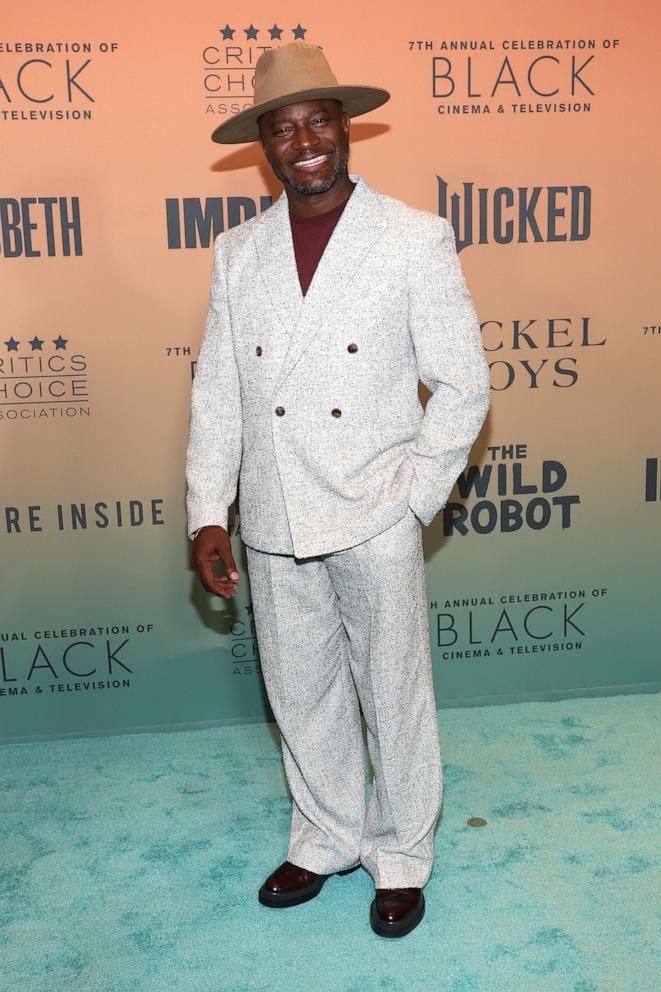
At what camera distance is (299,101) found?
81.8 inches

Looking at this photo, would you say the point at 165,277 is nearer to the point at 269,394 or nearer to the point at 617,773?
the point at 269,394

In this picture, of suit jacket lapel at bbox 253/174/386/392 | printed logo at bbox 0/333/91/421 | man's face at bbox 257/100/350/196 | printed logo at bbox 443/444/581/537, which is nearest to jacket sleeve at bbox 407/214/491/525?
suit jacket lapel at bbox 253/174/386/392

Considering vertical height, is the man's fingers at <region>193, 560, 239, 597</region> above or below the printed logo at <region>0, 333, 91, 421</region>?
below

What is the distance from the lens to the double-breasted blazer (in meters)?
2.07

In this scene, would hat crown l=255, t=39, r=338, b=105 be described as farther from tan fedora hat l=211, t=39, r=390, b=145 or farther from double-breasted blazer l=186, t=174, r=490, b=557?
double-breasted blazer l=186, t=174, r=490, b=557

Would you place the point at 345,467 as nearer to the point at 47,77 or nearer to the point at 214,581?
the point at 214,581

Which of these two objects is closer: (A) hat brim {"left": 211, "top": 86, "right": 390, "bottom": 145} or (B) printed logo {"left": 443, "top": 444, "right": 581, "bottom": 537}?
(A) hat brim {"left": 211, "top": 86, "right": 390, "bottom": 145}

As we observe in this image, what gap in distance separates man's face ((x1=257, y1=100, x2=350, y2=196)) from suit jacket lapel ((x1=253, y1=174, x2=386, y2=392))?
83mm

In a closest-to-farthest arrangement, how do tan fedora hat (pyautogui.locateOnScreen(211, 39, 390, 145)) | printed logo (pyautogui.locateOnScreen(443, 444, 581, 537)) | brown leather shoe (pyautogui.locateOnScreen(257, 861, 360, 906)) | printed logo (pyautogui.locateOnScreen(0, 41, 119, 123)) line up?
tan fedora hat (pyautogui.locateOnScreen(211, 39, 390, 145))
brown leather shoe (pyautogui.locateOnScreen(257, 861, 360, 906))
printed logo (pyautogui.locateOnScreen(0, 41, 119, 123))
printed logo (pyautogui.locateOnScreen(443, 444, 581, 537))

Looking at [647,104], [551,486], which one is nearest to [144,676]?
[551,486]

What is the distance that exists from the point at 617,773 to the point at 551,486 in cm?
89

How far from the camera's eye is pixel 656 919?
2205mm

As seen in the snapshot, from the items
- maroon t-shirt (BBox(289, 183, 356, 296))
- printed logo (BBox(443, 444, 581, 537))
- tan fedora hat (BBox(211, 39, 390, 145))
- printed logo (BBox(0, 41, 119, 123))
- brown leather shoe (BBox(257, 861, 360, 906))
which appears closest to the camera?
tan fedora hat (BBox(211, 39, 390, 145))

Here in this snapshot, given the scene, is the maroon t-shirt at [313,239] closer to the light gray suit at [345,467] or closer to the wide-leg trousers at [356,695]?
the light gray suit at [345,467]
